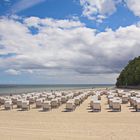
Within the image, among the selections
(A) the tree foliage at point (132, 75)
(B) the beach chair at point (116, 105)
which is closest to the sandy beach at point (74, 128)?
(B) the beach chair at point (116, 105)

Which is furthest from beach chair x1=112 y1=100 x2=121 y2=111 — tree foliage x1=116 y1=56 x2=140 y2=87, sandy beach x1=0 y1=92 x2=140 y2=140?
tree foliage x1=116 y1=56 x2=140 y2=87

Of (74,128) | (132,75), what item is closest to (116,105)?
(74,128)

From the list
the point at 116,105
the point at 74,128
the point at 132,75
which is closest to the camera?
the point at 74,128

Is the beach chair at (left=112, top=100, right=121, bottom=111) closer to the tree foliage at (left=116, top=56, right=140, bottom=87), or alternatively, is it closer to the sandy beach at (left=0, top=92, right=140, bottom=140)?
the sandy beach at (left=0, top=92, right=140, bottom=140)

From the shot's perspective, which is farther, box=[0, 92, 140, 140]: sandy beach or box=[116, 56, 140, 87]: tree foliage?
box=[116, 56, 140, 87]: tree foliage

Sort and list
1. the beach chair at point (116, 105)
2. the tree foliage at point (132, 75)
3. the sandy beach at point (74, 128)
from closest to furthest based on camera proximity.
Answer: the sandy beach at point (74, 128) < the beach chair at point (116, 105) < the tree foliage at point (132, 75)

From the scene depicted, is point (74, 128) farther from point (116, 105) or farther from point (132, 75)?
point (132, 75)

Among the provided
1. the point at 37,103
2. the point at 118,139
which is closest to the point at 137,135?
the point at 118,139

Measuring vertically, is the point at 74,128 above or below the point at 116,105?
below

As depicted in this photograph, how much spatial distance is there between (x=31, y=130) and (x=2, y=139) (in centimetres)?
208

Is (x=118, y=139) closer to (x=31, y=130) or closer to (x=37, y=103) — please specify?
(x=31, y=130)

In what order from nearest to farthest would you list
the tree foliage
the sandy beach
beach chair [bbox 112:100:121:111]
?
1. the sandy beach
2. beach chair [bbox 112:100:121:111]
3. the tree foliage

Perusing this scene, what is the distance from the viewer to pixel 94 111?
65.6ft

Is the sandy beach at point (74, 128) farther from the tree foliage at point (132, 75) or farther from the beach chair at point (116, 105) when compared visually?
the tree foliage at point (132, 75)
